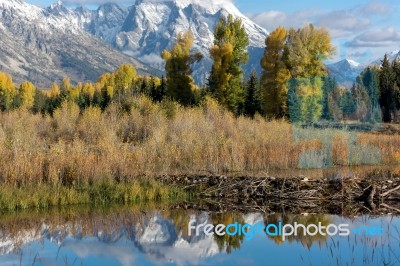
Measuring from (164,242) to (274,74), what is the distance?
27089 millimetres

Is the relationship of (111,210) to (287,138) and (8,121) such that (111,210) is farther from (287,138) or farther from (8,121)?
(8,121)

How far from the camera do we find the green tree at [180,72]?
3781 cm

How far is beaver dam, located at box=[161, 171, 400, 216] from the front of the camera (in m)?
11.0

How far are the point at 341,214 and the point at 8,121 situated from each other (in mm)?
17130

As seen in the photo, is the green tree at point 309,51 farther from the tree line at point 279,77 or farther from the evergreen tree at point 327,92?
the evergreen tree at point 327,92

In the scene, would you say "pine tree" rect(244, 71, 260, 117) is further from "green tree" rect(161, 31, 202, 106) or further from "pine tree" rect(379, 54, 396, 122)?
"pine tree" rect(379, 54, 396, 122)

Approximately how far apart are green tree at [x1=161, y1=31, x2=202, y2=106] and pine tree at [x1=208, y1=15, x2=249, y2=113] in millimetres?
3618

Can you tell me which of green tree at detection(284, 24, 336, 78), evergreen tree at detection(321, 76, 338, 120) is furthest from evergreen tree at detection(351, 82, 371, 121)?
green tree at detection(284, 24, 336, 78)

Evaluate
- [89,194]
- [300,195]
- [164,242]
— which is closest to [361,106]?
[300,195]

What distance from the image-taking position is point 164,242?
8.63 meters

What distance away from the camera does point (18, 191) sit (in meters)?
11.0

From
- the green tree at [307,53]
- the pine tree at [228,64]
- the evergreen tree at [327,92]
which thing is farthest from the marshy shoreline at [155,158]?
the pine tree at [228,64]

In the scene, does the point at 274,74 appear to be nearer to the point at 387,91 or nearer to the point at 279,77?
the point at 279,77

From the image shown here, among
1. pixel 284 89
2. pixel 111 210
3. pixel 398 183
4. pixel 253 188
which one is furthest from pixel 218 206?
pixel 284 89
